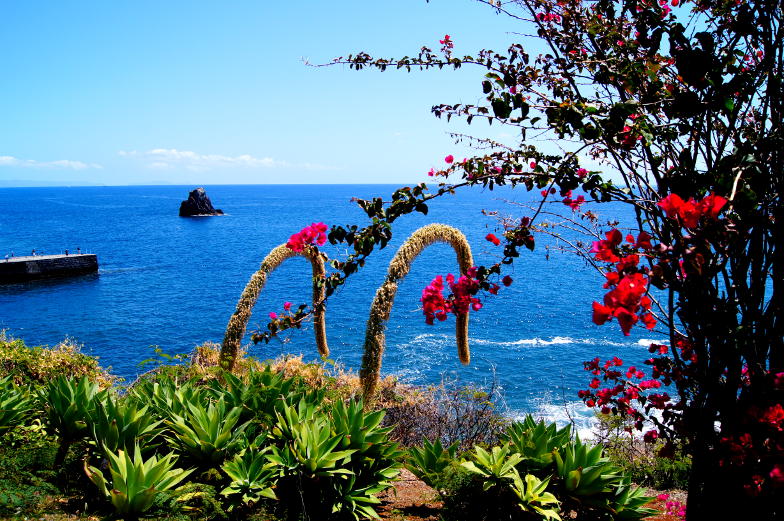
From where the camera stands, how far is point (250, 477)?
3789mm

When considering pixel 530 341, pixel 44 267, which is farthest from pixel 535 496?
pixel 44 267

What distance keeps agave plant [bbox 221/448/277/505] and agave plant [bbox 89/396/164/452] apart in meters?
0.70

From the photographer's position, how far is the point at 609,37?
3.27 m

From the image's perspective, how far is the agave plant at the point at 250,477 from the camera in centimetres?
370

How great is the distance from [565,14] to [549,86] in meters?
0.45

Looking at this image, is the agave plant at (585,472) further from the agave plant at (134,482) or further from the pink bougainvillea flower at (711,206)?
the agave plant at (134,482)

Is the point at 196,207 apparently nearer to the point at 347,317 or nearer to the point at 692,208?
the point at 347,317

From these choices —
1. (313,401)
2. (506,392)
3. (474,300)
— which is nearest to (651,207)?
(474,300)

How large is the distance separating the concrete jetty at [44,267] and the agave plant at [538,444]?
1700 inches

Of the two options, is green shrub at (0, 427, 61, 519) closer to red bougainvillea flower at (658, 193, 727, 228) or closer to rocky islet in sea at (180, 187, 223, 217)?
red bougainvillea flower at (658, 193, 727, 228)

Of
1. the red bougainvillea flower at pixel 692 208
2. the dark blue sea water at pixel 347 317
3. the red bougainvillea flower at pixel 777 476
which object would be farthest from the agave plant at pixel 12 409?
the red bougainvillea flower at pixel 777 476

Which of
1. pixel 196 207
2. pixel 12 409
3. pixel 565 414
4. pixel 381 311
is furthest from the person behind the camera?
pixel 196 207

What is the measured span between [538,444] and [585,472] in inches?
14.0

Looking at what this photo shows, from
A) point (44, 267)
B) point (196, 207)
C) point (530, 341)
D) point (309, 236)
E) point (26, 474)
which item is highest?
point (196, 207)
